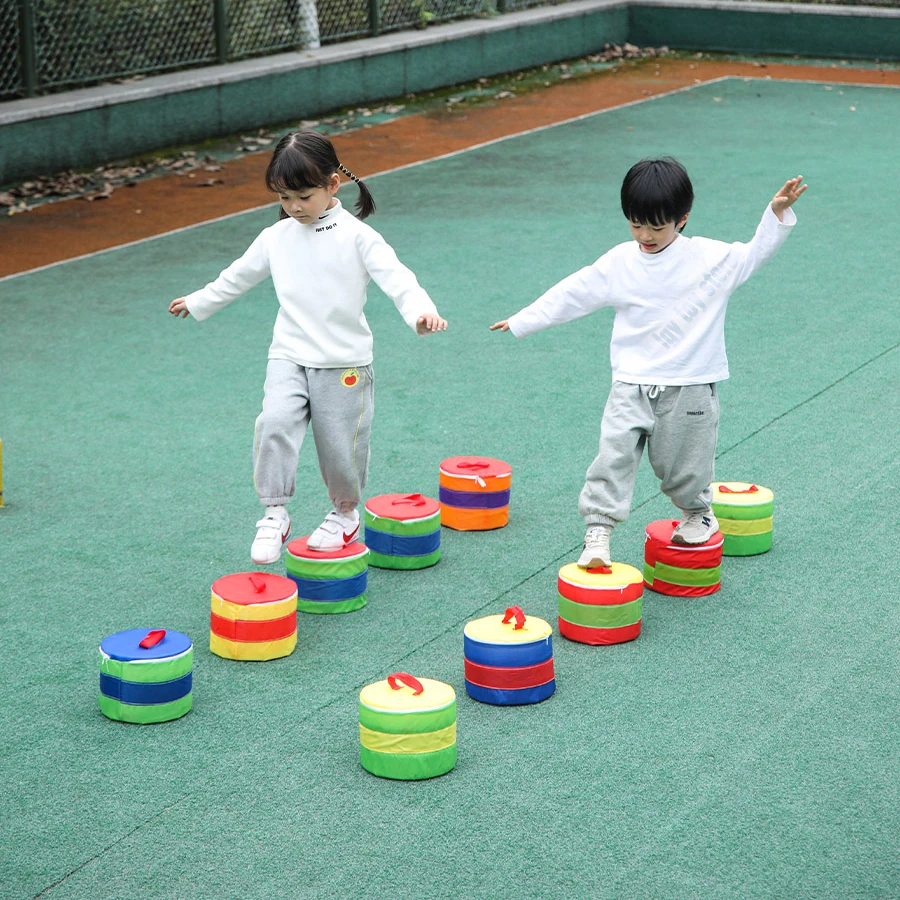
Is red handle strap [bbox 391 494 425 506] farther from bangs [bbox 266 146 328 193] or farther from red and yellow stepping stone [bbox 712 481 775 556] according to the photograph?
bangs [bbox 266 146 328 193]

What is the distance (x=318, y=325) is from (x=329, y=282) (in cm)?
15

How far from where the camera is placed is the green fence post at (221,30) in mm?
14477

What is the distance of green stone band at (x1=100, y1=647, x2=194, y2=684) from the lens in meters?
3.96

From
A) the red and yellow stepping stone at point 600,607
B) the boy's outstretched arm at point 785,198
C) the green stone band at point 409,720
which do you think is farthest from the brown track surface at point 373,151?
the green stone band at point 409,720

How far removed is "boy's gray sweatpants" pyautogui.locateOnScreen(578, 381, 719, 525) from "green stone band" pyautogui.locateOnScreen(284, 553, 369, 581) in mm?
766

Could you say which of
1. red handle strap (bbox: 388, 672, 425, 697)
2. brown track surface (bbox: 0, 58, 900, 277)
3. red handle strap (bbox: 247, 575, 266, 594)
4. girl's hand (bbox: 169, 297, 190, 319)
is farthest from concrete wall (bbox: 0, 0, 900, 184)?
red handle strap (bbox: 388, 672, 425, 697)

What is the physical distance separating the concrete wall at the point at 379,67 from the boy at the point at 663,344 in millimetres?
8431

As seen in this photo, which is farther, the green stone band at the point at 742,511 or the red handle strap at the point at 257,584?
the green stone band at the point at 742,511

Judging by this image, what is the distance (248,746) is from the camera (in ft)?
12.7

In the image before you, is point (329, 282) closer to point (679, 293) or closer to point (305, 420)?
point (305, 420)

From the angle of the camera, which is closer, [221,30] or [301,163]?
[301,163]

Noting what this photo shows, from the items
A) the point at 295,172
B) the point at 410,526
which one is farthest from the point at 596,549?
the point at 295,172

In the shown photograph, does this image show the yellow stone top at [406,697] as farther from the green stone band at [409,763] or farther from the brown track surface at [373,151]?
the brown track surface at [373,151]

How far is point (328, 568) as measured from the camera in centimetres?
472
